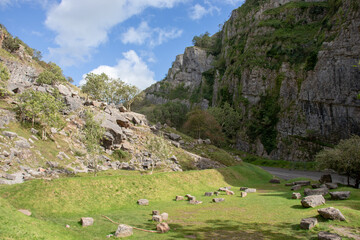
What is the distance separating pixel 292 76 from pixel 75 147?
201 ft

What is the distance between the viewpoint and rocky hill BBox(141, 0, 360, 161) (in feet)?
181

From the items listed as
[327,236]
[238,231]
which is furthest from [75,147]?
[327,236]

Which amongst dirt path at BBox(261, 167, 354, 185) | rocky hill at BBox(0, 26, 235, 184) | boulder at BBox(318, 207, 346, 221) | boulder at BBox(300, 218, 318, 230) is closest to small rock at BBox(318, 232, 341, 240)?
boulder at BBox(300, 218, 318, 230)

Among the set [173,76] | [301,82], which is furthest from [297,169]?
[173,76]

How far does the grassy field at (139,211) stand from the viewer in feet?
33.9

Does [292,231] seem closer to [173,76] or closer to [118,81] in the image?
[118,81]

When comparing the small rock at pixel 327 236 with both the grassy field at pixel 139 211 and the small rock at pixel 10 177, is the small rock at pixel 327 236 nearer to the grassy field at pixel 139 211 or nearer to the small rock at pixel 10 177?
the grassy field at pixel 139 211

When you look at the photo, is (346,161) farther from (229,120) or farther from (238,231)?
(229,120)

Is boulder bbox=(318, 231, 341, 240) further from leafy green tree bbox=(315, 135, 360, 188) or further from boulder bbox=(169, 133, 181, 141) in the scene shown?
boulder bbox=(169, 133, 181, 141)

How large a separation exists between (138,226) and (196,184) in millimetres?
15021

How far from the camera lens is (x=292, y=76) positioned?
218ft

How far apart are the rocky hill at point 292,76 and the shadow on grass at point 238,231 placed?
5337cm

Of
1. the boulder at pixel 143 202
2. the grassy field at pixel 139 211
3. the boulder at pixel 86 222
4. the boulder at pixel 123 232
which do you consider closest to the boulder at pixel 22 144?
the grassy field at pixel 139 211

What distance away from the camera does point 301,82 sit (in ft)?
209
